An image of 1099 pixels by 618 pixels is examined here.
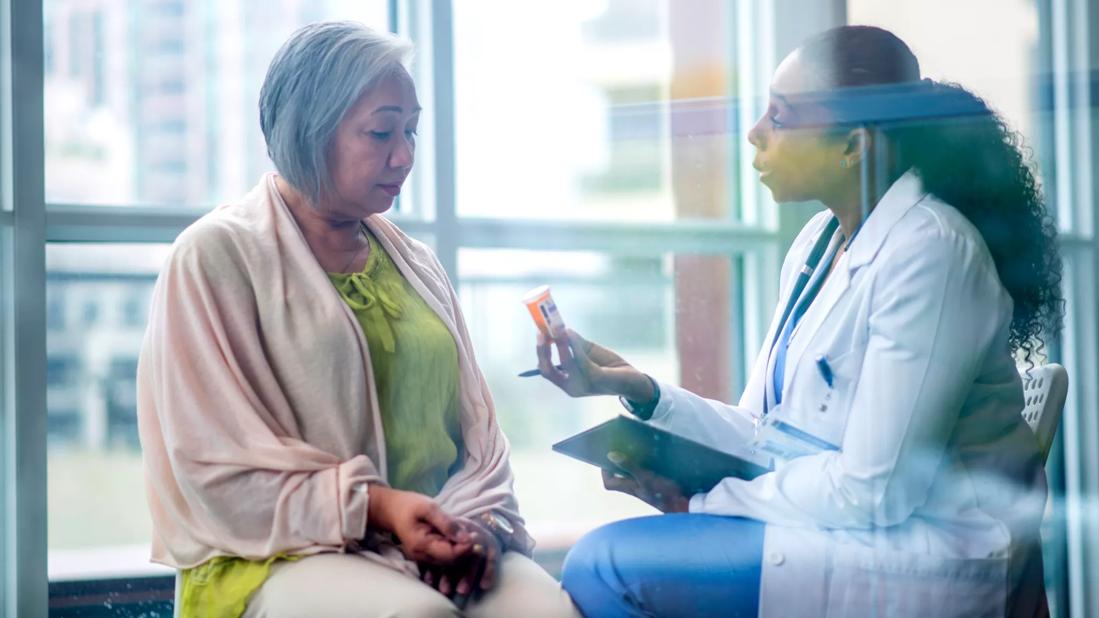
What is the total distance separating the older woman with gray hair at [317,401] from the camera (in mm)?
1673

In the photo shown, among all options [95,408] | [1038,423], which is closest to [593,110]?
[1038,423]

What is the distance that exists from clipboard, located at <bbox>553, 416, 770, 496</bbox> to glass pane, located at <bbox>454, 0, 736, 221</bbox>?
1.57 feet

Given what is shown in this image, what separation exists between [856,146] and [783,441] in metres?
0.48

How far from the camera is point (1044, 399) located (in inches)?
68.4

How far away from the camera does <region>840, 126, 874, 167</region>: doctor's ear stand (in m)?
1.71

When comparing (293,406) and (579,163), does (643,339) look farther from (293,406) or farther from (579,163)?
(293,406)

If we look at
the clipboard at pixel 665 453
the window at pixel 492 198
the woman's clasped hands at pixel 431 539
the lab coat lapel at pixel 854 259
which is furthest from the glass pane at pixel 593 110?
the woman's clasped hands at pixel 431 539

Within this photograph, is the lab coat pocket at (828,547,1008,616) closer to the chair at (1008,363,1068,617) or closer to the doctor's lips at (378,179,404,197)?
the chair at (1008,363,1068,617)

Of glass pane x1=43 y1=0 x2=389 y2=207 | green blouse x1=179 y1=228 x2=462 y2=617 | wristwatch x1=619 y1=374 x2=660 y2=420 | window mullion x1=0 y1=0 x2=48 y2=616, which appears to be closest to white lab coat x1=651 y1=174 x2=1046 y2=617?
wristwatch x1=619 y1=374 x2=660 y2=420

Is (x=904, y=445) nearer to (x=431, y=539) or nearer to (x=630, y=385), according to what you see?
(x=630, y=385)

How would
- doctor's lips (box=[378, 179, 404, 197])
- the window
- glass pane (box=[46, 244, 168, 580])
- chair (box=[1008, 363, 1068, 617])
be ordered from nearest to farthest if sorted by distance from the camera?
1. chair (box=[1008, 363, 1068, 617])
2. doctor's lips (box=[378, 179, 404, 197])
3. the window
4. glass pane (box=[46, 244, 168, 580])

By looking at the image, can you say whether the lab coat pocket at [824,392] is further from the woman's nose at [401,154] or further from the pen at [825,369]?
the woman's nose at [401,154]

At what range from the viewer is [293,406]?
1.73 meters

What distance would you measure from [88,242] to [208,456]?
0.66 metres
